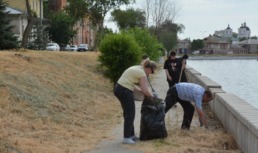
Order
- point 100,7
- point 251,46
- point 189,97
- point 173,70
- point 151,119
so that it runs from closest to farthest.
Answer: point 151,119 → point 189,97 → point 173,70 → point 100,7 → point 251,46

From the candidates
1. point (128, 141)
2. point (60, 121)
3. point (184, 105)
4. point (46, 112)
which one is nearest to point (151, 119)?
point (128, 141)

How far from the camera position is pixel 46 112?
440 inches

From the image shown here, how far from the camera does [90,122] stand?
11.6m

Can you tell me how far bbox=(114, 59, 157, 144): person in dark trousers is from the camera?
A: 8.77m

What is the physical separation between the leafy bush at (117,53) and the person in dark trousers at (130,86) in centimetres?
1164

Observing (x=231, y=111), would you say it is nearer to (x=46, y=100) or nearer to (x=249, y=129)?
(x=249, y=129)

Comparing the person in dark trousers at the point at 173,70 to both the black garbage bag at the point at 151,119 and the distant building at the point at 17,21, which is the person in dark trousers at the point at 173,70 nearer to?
the black garbage bag at the point at 151,119

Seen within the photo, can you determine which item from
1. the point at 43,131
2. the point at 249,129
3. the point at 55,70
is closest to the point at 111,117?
the point at 43,131

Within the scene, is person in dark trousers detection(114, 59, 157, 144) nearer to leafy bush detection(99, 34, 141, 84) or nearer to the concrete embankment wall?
the concrete embankment wall

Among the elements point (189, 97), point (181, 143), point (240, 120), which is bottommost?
point (181, 143)

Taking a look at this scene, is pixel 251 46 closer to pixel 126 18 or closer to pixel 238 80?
pixel 126 18

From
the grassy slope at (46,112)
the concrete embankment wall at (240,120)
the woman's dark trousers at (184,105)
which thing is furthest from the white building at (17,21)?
the woman's dark trousers at (184,105)

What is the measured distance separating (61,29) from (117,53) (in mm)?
47141

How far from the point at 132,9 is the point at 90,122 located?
68.2 meters
